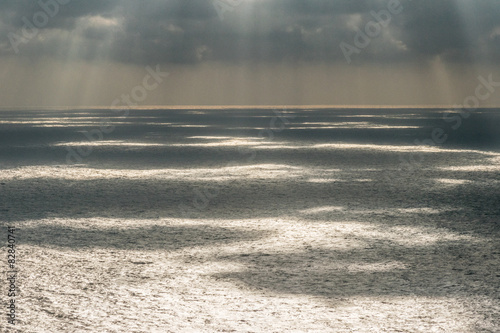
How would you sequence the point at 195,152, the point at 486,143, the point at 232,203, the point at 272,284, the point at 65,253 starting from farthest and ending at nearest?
1. the point at 486,143
2. the point at 195,152
3. the point at 232,203
4. the point at 65,253
5. the point at 272,284

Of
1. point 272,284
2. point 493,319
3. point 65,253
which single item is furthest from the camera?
point 65,253

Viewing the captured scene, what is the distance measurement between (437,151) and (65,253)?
23.0 m

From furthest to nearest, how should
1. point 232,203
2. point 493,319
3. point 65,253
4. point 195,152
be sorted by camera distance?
1. point 195,152
2. point 232,203
3. point 65,253
4. point 493,319

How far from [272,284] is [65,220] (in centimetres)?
568

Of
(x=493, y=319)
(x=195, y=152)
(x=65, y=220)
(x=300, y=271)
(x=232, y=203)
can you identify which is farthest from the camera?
(x=195, y=152)

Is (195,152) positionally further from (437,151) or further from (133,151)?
(437,151)

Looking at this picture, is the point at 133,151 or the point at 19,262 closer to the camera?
the point at 19,262

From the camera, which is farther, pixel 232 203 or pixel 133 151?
pixel 133 151

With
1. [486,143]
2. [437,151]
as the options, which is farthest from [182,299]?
[486,143]

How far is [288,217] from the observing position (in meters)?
12.5

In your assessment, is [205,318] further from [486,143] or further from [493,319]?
[486,143]

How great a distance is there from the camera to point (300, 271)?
8344 mm

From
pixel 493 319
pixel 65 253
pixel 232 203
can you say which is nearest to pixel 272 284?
pixel 493 319

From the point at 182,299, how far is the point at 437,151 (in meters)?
24.4
